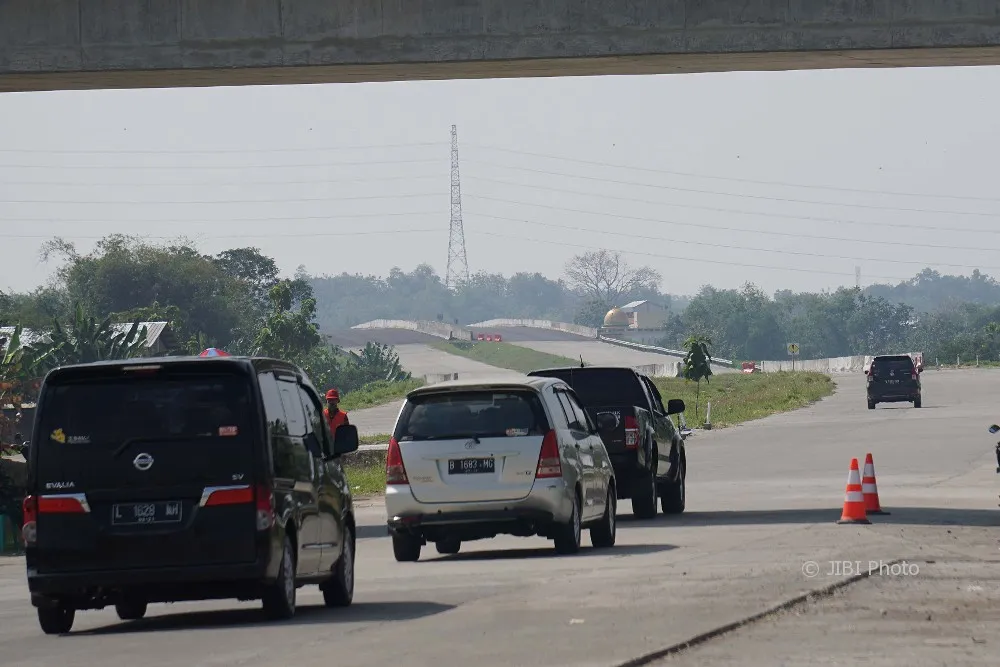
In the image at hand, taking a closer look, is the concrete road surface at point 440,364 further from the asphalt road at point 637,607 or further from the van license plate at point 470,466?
the van license plate at point 470,466

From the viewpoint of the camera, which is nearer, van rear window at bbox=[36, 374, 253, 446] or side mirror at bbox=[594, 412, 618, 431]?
van rear window at bbox=[36, 374, 253, 446]

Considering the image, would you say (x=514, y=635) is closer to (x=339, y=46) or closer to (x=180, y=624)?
(x=180, y=624)

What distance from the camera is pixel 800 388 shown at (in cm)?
8900

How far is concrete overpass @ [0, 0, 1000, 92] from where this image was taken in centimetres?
2303

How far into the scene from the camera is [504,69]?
2419 cm

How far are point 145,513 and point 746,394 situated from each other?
74.8 metres

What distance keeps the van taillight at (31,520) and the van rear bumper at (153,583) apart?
24 centimetres

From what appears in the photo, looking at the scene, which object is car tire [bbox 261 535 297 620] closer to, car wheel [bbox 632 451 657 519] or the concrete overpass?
car wheel [bbox 632 451 657 519]

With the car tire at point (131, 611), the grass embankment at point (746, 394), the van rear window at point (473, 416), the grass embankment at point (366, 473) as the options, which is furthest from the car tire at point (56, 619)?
the grass embankment at point (746, 394)

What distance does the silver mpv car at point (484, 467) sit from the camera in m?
17.4

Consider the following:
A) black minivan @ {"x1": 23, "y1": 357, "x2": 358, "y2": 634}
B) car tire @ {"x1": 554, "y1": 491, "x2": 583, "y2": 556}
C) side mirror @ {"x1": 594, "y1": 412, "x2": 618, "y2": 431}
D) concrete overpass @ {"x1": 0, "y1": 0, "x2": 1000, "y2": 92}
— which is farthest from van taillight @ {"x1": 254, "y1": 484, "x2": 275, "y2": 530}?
concrete overpass @ {"x1": 0, "y1": 0, "x2": 1000, "y2": 92}

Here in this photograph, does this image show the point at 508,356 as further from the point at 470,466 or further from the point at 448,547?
the point at 470,466

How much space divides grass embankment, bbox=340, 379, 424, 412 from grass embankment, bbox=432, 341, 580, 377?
1818 inches

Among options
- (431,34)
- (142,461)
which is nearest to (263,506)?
(142,461)
